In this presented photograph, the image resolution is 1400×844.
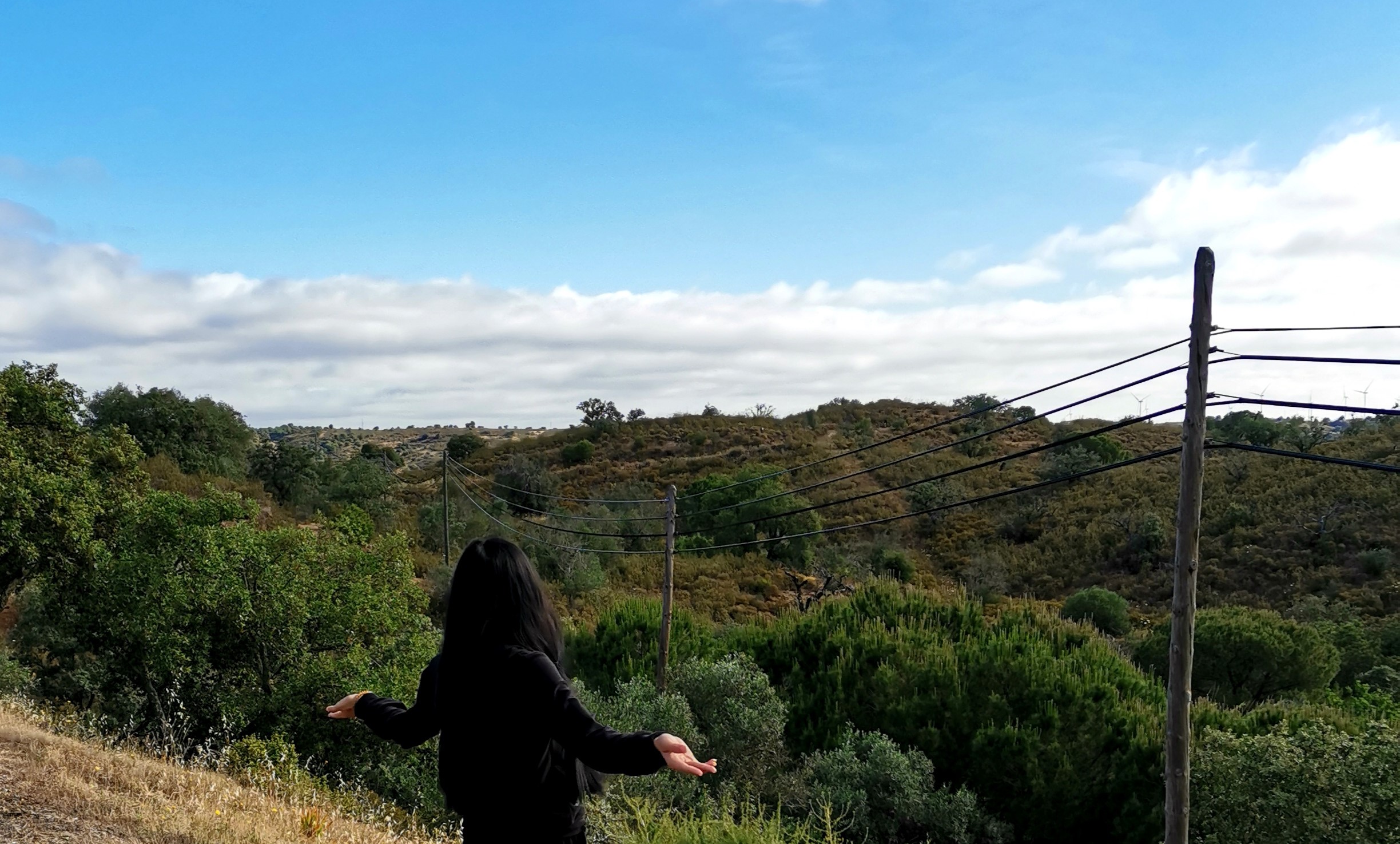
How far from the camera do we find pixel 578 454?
63031 mm

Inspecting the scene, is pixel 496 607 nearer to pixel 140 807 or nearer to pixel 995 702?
pixel 140 807

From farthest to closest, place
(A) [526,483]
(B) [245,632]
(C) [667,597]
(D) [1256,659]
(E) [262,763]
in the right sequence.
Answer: (A) [526,483] → (D) [1256,659] → (C) [667,597] → (B) [245,632] → (E) [262,763]

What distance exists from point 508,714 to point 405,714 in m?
0.56

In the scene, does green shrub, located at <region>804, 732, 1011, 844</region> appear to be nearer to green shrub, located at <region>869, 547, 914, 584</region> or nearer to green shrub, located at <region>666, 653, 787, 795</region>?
green shrub, located at <region>666, 653, 787, 795</region>

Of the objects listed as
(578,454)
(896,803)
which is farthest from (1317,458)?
(578,454)

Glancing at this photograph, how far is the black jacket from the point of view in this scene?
2373 millimetres

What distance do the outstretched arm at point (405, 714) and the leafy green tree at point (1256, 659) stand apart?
62.8 ft

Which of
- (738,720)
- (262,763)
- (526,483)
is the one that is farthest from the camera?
(526,483)

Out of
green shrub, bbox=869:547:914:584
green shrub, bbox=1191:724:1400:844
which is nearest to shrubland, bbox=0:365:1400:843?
green shrub, bbox=1191:724:1400:844

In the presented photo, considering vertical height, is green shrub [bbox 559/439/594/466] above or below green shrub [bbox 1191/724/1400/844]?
above

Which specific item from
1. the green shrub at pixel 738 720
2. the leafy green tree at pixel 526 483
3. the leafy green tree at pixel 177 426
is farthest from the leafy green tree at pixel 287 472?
the green shrub at pixel 738 720

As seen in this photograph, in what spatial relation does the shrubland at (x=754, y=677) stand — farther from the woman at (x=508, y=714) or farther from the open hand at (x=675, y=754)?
the open hand at (x=675, y=754)

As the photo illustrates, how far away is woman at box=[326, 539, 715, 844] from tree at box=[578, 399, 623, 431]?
220ft

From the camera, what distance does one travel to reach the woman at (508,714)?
2.38 m
